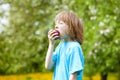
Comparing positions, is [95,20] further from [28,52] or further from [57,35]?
[57,35]

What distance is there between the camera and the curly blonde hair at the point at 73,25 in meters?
4.40

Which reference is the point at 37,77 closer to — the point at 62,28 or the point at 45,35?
the point at 45,35

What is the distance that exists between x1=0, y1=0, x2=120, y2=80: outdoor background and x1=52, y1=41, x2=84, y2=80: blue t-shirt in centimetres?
821

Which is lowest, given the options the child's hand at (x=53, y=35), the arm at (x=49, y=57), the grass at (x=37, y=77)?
the arm at (x=49, y=57)

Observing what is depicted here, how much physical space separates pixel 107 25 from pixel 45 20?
3.67m

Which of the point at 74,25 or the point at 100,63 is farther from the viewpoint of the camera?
the point at 100,63

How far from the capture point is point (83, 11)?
13.4m

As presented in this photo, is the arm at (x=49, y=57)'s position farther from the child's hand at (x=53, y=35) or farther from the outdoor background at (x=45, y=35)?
the outdoor background at (x=45, y=35)

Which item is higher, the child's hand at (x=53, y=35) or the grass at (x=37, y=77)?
the grass at (x=37, y=77)

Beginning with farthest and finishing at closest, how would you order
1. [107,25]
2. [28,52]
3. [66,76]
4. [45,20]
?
[28,52] → [45,20] → [107,25] → [66,76]

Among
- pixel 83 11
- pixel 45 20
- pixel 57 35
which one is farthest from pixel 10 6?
pixel 57 35

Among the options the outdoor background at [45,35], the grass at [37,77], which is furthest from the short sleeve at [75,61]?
the grass at [37,77]

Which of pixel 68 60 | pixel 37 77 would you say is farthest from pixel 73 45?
pixel 37 77

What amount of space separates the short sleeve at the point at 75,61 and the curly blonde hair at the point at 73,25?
131mm
